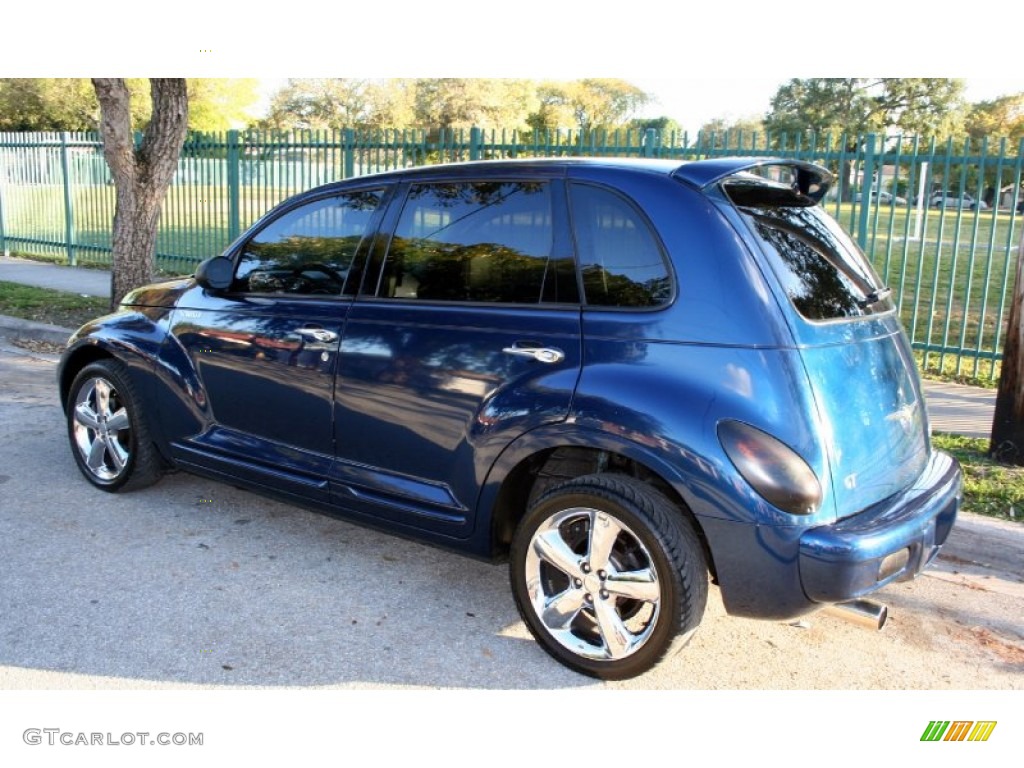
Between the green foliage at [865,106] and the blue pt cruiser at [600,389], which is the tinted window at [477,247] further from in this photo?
the green foliage at [865,106]

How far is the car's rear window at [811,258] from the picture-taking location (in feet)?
10.5

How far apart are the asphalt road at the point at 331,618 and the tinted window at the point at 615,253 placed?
141cm

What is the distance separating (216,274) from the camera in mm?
4383

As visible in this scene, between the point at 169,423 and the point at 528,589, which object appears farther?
the point at 169,423

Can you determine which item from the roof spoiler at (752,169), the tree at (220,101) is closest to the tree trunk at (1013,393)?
the roof spoiler at (752,169)

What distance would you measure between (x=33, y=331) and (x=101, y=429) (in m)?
5.29

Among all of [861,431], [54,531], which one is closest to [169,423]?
[54,531]

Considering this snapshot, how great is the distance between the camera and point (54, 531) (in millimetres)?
4562

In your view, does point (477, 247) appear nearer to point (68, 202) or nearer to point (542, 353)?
point (542, 353)

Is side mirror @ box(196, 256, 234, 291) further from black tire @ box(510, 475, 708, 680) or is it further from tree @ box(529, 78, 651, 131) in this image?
tree @ box(529, 78, 651, 131)

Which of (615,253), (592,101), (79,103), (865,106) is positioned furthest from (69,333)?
(592,101)

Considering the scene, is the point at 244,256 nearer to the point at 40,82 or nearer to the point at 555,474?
the point at 555,474

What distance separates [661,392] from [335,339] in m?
1.56

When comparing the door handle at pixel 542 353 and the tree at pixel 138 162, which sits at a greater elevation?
the tree at pixel 138 162
